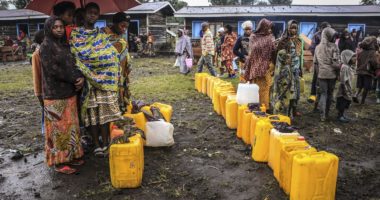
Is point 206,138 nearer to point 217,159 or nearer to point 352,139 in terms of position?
point 217,159

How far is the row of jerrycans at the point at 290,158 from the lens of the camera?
9.43ft

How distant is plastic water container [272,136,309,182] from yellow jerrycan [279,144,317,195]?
3 centimetres

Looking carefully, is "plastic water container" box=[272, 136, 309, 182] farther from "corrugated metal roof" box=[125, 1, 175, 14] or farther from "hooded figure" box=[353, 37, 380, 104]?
"corrugated metal roof" box=[125, 1, 175, 14]

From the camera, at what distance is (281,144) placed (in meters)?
3.40

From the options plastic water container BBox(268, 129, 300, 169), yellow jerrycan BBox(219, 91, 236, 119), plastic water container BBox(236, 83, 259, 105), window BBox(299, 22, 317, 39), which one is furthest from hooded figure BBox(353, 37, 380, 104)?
window BBox(299, 22, 317, 39)

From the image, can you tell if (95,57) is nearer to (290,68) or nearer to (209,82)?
(290,68)

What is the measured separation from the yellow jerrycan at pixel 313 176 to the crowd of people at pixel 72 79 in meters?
2.12

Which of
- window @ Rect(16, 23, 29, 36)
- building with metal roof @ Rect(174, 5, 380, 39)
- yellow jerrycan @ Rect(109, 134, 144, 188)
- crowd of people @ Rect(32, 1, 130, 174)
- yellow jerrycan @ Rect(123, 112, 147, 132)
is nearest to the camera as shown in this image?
yellow jerrycan @ Rect(109, 134, 144, 188)

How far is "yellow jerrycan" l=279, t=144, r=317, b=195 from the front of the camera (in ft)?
10.3

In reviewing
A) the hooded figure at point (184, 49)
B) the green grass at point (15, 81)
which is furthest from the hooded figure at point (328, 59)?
the green grass at point (15, 81)

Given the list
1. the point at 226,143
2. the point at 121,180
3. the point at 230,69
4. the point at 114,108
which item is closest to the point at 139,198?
the point at 121,180

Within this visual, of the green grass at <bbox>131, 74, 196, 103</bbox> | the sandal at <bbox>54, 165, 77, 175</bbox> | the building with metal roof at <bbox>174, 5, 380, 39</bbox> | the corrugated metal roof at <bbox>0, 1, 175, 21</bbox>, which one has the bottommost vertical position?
the sandal at <bbox>54, 165, 77, 175</bbox>

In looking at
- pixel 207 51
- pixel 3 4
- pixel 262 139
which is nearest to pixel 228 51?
pixel 207 51

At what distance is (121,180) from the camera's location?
341 centimetres
